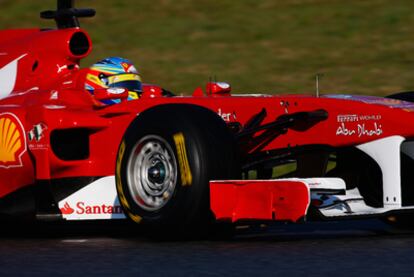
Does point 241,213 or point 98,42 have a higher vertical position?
point 98,42

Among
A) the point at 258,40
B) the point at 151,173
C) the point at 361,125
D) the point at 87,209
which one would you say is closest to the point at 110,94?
the point at 87,209

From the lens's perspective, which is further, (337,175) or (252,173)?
(252,173)

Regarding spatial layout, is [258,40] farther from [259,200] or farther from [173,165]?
[259,200]

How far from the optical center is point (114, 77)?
9.12 meters

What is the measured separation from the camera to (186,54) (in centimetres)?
1897

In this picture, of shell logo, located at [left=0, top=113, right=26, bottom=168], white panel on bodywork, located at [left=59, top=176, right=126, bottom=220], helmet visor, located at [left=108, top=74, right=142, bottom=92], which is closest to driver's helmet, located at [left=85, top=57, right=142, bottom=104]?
helmet visor, located at [left=108, top=74, right=142, bottom=92]

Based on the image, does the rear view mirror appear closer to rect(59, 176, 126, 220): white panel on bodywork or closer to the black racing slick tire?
rect(59, 176, 126, 220): white panel on bodywork

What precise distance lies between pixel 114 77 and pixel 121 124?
0.99 m

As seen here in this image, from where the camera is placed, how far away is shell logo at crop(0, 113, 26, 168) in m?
8.54

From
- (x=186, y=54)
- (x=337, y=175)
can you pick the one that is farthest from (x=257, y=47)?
(x=337, y=175)

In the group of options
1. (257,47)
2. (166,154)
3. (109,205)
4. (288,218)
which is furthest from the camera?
(257,47)

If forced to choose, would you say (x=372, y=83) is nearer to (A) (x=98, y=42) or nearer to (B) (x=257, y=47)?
(B) (x=257, y=47)

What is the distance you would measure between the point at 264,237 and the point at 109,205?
107 cm

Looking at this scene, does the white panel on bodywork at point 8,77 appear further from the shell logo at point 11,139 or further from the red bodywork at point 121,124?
the shell logo at point 11,139
